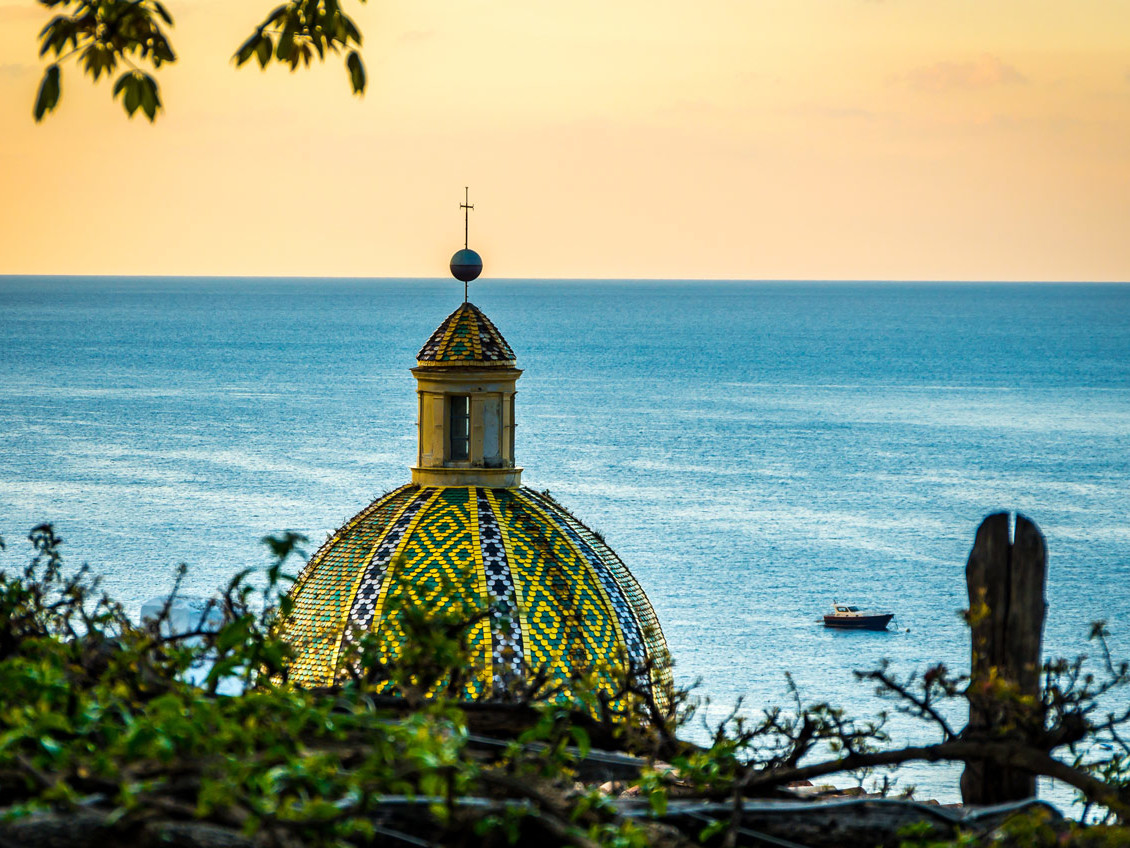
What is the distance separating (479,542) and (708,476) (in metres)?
65.8

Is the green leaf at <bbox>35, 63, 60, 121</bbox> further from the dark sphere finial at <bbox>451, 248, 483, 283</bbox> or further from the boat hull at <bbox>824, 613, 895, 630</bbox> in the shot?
the boat hull at <bbox>824, 613, 895, 630</bbox>

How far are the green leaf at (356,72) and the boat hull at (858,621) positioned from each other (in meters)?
46.1

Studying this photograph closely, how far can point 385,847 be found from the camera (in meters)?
4.16

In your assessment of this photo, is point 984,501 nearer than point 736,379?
Yes

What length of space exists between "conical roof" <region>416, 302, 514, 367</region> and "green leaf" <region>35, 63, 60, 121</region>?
27.6ft

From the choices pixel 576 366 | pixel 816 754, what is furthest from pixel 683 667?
pixel 576 366

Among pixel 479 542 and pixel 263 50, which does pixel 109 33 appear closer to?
pixel 263 50

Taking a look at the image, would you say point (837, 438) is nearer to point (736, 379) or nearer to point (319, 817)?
point (736, 379)

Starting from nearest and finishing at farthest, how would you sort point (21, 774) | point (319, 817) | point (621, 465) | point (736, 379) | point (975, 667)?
point (319, 817)
point (21, 774)
point (975, 667)
point (621, 465)
point (736, 379)

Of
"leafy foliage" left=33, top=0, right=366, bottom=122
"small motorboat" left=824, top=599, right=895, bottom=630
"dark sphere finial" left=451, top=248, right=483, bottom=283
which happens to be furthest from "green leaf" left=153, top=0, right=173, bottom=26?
"small motorboat" left=824, top=599, right=895, bottom=630

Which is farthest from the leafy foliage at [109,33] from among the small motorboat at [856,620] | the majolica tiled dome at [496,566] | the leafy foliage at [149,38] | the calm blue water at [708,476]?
the small motorboat at [856,620]

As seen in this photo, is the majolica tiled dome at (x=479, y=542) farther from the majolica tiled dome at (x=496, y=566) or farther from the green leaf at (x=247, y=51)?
the green leaf at (x=247, y=51)

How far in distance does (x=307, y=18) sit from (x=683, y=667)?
128ft

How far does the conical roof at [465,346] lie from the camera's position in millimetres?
14297
